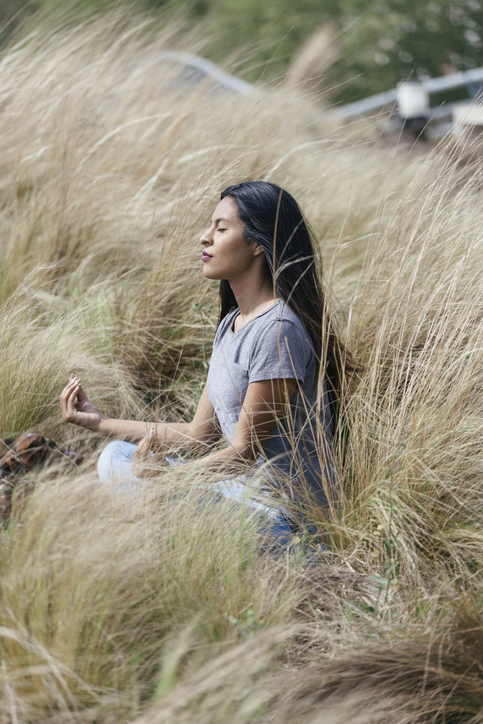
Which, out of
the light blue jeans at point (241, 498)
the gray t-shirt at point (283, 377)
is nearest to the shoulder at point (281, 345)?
the gray t-shirt at point (283, 377)

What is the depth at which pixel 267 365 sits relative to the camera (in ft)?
7.58

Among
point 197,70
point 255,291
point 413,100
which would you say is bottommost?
point 413,100

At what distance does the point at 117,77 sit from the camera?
500 cm

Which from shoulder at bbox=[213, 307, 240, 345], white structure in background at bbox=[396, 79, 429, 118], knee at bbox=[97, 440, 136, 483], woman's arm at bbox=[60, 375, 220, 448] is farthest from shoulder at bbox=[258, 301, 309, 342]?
white structure in background at bbox=[396, 79, 429, 118]

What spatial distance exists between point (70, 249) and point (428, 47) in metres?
12.7

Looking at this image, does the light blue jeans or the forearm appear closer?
the light blue jeans

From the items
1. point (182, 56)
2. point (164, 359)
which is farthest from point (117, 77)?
point (164, 359)

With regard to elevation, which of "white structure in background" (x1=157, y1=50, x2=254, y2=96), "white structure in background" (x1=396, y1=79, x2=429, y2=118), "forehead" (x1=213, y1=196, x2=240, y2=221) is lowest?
"white structure in background" (x1=396, y1=79, x2=429, y2=118)

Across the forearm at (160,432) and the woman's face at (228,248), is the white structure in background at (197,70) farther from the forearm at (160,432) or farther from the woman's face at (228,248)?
the forearm at (160,432)

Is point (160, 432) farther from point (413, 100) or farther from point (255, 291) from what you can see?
point (413, 100)

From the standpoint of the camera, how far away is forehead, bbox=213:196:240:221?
2.45 m

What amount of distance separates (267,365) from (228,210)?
22.9 inches

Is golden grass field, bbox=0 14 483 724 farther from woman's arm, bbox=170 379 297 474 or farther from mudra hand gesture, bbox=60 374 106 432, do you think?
woman's arm, bbox=170 379 297 474

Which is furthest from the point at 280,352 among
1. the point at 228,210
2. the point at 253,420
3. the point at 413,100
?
the point at 413,100
